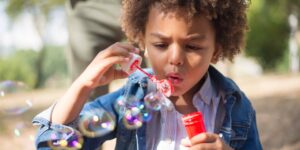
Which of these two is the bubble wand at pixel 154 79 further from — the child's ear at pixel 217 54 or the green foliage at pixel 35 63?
the green foliage at pixel 35 63

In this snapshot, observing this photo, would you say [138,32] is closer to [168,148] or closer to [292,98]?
[168,148]

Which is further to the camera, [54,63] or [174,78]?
[54,63]

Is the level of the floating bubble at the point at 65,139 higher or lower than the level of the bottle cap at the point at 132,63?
lower

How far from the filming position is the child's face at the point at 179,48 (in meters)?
1.66

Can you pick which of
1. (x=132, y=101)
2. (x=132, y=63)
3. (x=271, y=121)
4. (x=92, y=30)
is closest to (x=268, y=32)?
(x=271, y=121)

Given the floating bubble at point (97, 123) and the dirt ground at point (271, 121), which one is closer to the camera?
the floating bubble at point (97, 123)

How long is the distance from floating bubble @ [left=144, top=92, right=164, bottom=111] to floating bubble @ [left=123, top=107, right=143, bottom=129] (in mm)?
42

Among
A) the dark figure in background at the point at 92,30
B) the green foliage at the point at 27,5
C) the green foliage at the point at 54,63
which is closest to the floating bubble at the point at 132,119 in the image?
the dark figure in background at the point at 92,30

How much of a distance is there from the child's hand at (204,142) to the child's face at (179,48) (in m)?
0.18

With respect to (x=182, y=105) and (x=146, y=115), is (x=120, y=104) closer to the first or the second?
(x=146, y=115)

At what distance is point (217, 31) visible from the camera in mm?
1816

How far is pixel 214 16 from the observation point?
5.74 feet

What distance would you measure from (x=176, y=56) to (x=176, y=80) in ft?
0.27

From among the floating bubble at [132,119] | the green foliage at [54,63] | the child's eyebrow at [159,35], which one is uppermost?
the child's eyebrow at [159,35]
